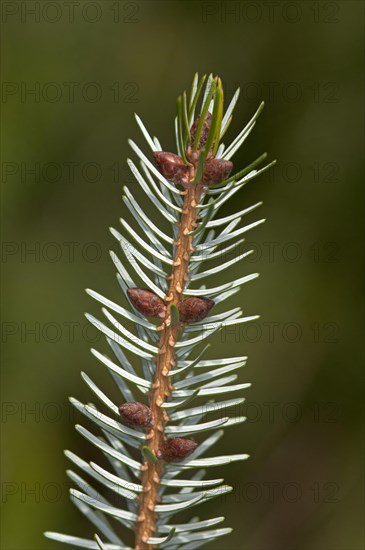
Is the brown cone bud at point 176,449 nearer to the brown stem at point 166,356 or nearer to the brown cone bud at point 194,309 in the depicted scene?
the brown stem at point 166,356

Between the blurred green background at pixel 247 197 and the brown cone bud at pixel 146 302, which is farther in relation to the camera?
the blurred green background at pixel 247 197

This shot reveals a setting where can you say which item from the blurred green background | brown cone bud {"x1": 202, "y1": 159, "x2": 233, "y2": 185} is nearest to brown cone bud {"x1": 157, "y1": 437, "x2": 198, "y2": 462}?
brown cone bud {"x1": 202, "y1": 159, "x2": 233, "y2": 185}

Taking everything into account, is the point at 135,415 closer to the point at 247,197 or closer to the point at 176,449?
the point at 176,449

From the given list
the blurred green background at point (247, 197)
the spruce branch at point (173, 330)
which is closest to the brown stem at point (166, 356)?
the spruce branch at point (173, 330)

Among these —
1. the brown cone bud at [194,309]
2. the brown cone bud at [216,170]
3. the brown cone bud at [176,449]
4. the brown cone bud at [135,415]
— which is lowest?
the brown cone bud at [176,449]

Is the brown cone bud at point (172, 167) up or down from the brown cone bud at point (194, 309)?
up
